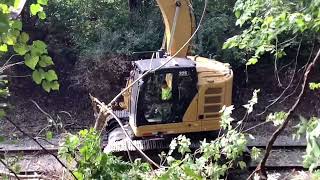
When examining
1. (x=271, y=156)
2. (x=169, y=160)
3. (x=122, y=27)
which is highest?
(x=122, y=27)

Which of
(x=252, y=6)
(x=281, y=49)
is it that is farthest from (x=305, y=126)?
(x=252, y=6)

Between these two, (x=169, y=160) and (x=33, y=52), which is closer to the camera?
(x=33, y=52)

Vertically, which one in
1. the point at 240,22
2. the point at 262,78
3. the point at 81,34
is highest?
the point at 240,22

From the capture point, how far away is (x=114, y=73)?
457 inches

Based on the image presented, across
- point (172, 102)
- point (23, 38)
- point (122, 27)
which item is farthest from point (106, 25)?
point (23, 38)

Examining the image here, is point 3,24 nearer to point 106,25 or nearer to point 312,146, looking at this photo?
point 312,146

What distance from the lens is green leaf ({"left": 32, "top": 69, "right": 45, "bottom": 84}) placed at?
206cm

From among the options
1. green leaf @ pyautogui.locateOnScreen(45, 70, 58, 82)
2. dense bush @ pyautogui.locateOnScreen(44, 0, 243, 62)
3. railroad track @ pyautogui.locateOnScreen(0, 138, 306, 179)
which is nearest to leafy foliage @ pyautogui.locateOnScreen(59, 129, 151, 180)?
green leaf @ pyautogui.locateOnScreen(45, 70, 58, 82)

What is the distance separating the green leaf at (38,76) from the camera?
2.06 m

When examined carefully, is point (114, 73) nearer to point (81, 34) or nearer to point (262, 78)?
point (81, 34)

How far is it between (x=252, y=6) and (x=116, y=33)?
8368 millimetres

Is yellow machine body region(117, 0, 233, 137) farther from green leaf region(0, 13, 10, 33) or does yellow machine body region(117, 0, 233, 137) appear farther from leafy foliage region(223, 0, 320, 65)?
green leaf region(0, 13, 10, 33)

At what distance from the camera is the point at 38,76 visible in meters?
2.06

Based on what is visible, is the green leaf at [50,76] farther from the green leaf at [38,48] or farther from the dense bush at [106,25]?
the dense bush at [106,25]
